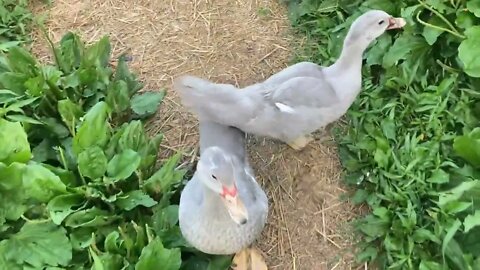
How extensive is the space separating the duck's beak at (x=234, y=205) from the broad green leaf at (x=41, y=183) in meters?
0.72

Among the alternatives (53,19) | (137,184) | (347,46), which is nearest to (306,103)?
(347,46)

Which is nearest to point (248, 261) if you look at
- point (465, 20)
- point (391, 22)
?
point (391, 22)

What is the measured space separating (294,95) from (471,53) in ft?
2.42

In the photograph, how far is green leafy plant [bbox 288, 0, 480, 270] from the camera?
8.84 ft

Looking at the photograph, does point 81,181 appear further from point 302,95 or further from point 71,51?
point 302,95

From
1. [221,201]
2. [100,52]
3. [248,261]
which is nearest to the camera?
[221,201]

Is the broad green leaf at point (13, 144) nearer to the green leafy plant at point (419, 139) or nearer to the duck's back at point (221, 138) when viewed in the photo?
the duck's back at point (221, 138)

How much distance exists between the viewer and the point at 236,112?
282cm

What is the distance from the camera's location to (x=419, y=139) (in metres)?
2.96

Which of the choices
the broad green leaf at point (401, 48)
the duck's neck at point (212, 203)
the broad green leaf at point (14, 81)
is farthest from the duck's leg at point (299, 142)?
the broad green leaf at point (14, 81)

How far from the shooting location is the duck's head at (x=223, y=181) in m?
2.41

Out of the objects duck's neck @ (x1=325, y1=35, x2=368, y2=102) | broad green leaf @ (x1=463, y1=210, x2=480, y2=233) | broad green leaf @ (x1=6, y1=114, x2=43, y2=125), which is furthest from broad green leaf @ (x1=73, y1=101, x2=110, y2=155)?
broad green leaf @ (x1=463, y1=210, x2=480, y2=233)

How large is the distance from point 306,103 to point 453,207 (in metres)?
0.67

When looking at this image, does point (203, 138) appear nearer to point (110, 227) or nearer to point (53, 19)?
point (110, 227)
